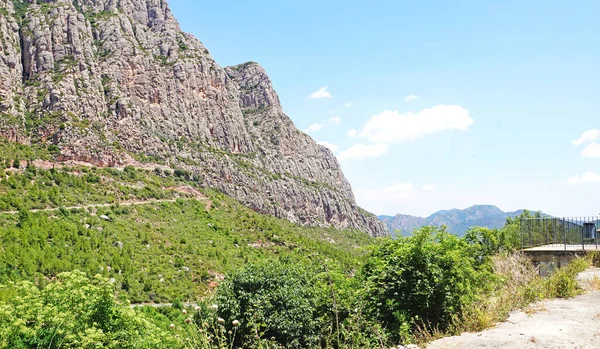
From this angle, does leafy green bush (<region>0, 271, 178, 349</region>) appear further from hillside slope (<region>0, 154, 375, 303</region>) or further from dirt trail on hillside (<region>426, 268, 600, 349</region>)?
hillside slope (<region>0, 154, 375, 303</region>)

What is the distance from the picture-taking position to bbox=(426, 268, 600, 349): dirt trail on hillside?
766 cm

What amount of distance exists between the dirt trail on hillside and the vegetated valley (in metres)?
0.57

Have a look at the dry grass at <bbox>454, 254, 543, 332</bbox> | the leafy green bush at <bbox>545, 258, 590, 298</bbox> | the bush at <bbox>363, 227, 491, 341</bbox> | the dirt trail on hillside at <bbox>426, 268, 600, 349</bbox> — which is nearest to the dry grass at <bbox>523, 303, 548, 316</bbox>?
the dirt trail on hillside at <bbox>426, 268, 600, 349</bbox>

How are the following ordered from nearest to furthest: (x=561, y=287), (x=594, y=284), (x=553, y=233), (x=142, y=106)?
(x=561, y=287)
(x=594, y=284)
(x=553, y=233)
(x=142, y=106)

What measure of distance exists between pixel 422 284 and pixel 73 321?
8670mm

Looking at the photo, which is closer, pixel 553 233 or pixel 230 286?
pixel 230 286

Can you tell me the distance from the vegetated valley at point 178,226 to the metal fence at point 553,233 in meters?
1.33

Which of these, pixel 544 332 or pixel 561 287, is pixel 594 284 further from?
pixel 544 332

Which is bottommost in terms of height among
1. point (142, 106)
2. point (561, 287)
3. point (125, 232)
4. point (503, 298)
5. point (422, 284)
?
point (503, 298)

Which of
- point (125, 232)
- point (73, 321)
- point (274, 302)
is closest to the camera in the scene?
point (73, 321)

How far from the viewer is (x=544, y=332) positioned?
8.31 meters

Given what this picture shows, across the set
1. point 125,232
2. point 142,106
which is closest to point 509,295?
point 125,232

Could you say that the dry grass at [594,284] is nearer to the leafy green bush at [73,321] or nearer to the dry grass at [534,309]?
the dry grass at [534,309]

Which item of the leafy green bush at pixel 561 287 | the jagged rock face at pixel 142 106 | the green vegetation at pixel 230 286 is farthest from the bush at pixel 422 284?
the jagged rock face at pixel 142 106
